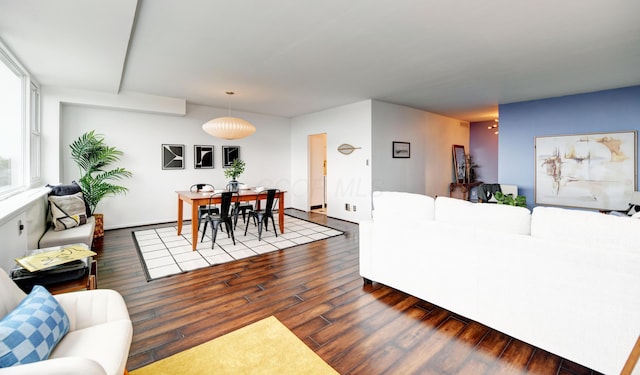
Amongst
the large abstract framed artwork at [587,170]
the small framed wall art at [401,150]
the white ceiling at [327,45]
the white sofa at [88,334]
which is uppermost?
the white ceiling at [327,45]

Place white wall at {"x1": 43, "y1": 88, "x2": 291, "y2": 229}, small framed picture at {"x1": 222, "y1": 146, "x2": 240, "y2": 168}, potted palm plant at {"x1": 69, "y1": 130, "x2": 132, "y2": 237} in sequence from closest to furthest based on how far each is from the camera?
potted palm plant at {"x1": 69, "y1": 130, "x2": 132, "y2": 237}, white wall at {"x1": 43, "y1": 88, "x2": 291, "y2": 229}, small framed picture at {"x1": 222, "y1": 146, "x2": 240, "y2": 168}

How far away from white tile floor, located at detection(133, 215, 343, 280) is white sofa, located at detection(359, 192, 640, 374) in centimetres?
220

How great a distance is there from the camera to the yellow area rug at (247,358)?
1.67m

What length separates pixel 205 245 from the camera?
420 centimetres

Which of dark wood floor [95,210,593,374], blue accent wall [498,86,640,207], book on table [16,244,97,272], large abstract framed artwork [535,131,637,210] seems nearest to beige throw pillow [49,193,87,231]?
dark wood floor [95,210,593,374]

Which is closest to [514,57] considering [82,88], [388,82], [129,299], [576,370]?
[388,82]

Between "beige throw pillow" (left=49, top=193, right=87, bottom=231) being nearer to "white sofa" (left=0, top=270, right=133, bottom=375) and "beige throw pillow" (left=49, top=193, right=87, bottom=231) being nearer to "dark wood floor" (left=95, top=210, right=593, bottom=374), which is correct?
"dark wood floor" (left=95, top=210, right=593, bottom=374)

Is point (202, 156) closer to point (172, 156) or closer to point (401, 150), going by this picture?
point (172, 156)

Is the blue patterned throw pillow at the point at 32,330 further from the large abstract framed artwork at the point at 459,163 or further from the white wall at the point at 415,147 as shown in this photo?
the large abstract framed artwork at the point at 459,163

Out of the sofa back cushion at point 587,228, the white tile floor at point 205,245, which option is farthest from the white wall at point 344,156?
the sofa back cushion at point 587,228

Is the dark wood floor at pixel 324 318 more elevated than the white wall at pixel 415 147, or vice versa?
the white wall at pixel 415 147

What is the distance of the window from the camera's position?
3084 millimetres

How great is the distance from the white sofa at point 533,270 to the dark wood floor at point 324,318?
172mm

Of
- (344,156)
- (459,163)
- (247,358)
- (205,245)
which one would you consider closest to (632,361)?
(247,358)
